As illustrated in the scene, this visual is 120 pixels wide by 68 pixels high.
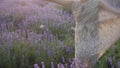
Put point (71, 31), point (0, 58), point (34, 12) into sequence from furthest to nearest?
point (34, 12) < point (71, 31) < point (0, 58)

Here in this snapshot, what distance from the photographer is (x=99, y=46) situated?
2.38 meters

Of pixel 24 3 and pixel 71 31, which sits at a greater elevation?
pixel 24 3

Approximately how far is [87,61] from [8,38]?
142 centimetres

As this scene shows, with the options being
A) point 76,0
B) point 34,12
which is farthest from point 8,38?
point 34,12

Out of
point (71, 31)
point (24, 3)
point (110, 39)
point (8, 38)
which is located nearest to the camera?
point (110, 39)

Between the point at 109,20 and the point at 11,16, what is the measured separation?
3372 millimetres

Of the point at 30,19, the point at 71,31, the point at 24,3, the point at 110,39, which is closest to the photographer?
the point at 110,39

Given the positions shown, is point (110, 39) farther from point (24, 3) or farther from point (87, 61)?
point (24, 3)

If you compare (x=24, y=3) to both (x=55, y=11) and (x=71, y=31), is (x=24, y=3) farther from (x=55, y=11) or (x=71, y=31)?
(x=71, y=31)

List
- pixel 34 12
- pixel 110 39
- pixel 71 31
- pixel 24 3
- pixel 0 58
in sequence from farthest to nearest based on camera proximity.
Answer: pixel 24 3 → pixel 34 12 → pixel 71 31 → pixel 0 58 → pixel 110 39

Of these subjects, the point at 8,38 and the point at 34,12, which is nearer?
the point at 8,38

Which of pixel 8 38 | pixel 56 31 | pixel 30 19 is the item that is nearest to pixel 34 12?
pixel 30 19

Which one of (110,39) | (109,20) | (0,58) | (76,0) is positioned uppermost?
(76,0)

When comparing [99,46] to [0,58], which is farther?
[0,58]
